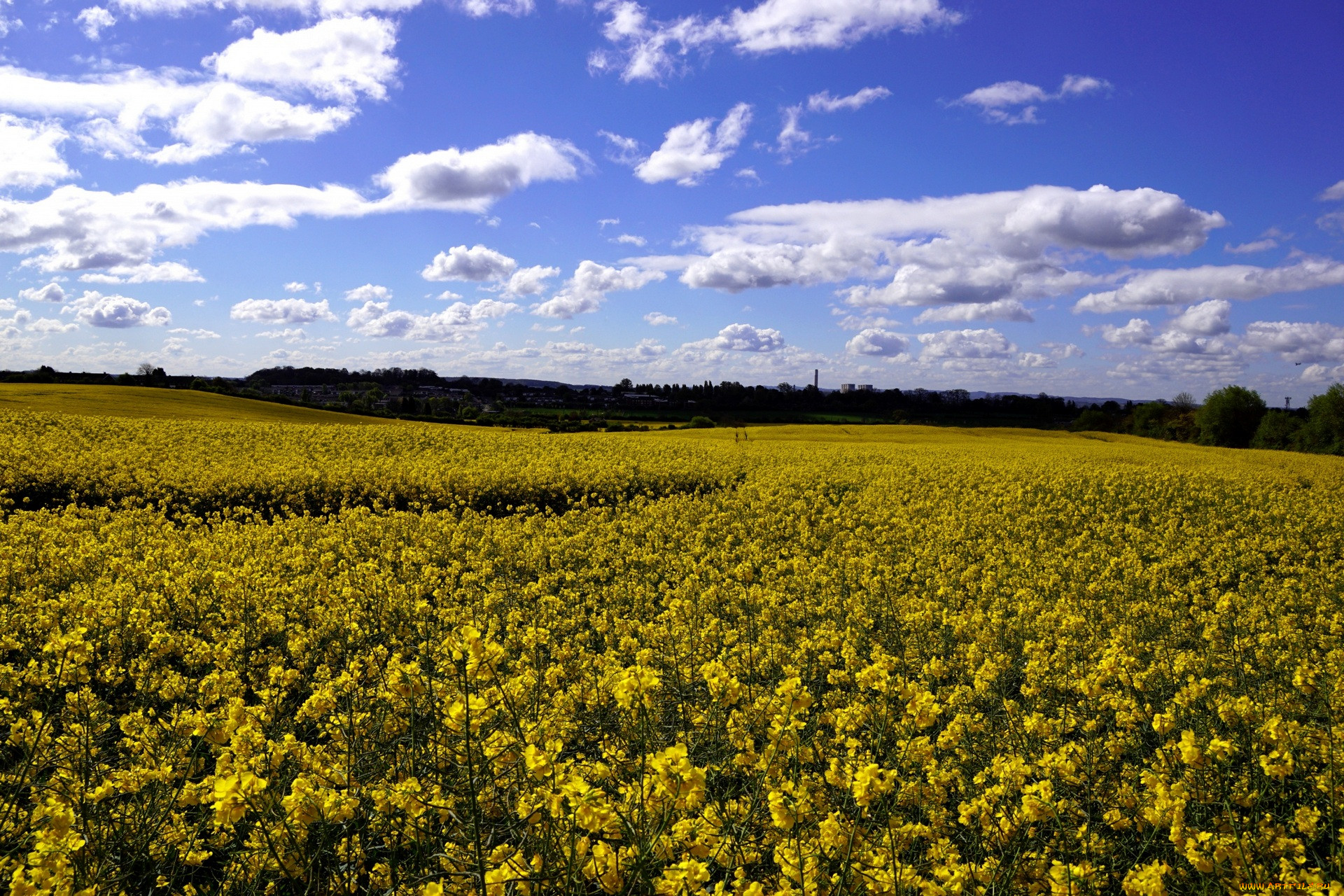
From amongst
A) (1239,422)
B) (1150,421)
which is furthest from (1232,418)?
(1150,421)

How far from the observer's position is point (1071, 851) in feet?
10.5

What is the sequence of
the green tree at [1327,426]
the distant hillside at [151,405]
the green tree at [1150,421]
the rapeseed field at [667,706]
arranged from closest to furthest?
the rapeseed field at [667,706]
the distant hillside at [151,405]
the green tree at [1327,426]
the green tree at [1150,421]

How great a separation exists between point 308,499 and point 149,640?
9.90 metres

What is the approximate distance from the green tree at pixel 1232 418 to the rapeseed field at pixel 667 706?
6626cm

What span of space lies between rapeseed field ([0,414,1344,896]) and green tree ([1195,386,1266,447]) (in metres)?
66.3

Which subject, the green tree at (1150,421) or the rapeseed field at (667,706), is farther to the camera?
the green tree at (1150,421)

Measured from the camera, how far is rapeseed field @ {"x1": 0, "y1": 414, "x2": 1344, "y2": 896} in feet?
9.68

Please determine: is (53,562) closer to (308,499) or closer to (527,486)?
(308,499)

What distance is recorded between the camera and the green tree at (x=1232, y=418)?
6494cm

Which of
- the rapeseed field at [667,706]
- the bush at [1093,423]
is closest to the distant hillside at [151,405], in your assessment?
the rapeseed field at [667,706]

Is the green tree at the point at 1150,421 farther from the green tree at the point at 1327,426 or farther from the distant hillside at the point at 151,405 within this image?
the distant hillside at the point at 151,405

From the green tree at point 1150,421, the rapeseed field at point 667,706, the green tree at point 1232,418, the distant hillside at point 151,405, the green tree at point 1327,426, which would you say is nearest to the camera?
the rapeseed field at point 667,706

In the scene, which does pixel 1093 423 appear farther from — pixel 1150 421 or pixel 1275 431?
pixel 1275 431

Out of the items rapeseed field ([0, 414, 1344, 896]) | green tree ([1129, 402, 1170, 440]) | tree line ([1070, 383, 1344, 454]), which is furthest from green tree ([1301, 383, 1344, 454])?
rapeseed field ([0, 414, 1344, 896])
